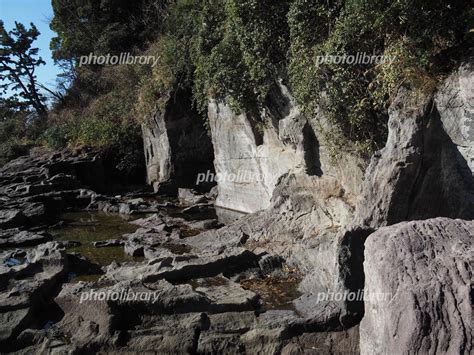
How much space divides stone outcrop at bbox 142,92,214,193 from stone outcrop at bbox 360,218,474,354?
53.5ft

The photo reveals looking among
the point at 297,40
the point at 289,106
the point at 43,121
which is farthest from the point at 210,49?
the point at 43,121

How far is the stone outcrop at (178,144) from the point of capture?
20188mm

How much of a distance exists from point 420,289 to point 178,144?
1728 centimetres

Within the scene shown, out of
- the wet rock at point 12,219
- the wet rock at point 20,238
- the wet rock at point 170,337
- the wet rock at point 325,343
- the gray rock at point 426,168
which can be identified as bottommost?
the wet rock at point 325,343

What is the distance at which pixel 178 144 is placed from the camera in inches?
810

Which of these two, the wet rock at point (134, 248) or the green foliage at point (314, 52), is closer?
the green foliage at point (314, 52)

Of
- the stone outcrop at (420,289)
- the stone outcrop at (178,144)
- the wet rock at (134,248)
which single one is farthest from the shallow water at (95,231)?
the stone outcrop at (420,289)

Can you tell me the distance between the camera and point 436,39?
750 cm

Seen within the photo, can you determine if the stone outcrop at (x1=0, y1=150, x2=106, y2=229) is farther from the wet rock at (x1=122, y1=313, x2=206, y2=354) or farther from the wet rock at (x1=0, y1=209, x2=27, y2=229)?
the wet rock at (x1=122, y1=313, x2=206, y2=354)

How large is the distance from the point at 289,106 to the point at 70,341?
7598 mm

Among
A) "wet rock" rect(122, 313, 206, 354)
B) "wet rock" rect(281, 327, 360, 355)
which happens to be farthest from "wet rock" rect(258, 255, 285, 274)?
"wet rock" rect(281, 327, 360, 355)

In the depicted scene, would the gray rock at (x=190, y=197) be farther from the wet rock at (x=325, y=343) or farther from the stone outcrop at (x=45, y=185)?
the wet rock at (x=325, y=343)

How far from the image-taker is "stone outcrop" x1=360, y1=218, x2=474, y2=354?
3764 mm

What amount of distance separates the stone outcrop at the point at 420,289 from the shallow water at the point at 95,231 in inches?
309
